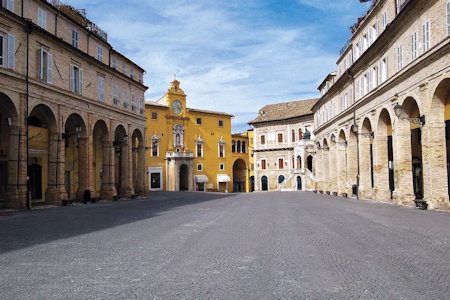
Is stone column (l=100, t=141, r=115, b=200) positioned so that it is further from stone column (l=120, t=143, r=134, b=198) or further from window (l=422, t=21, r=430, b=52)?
window (l=422, t=21, r=430, b=52)

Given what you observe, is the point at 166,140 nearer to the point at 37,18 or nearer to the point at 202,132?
the point at 202,132

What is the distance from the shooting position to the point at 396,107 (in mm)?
19781

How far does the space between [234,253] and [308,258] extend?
151 centimetres

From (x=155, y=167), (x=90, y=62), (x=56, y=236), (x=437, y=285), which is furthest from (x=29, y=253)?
(x=155, y=167)

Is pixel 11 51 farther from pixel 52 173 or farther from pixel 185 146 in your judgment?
pixel 185 146

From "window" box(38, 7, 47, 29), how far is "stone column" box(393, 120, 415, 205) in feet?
70.9

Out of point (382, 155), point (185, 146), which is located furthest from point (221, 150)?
point (382, 155)

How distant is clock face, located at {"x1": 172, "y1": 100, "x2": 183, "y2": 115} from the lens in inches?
2414

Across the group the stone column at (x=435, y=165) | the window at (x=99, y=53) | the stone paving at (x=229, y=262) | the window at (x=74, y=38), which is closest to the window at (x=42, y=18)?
the window at (x=74, y=38)

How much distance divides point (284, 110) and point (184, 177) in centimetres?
2268

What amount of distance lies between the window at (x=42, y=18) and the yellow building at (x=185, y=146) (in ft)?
100

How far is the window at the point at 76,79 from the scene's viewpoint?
88.8ft

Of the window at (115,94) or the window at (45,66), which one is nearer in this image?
the window at (45,66)

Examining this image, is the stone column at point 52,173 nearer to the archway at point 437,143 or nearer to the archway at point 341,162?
the archway at point 437,143
